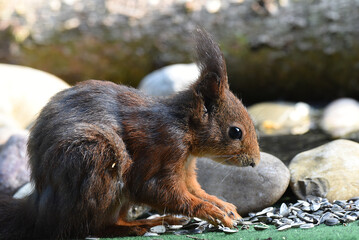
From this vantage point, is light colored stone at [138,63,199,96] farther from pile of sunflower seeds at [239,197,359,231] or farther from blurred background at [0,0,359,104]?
pile of sunflower seeds at [239,197,359,231]

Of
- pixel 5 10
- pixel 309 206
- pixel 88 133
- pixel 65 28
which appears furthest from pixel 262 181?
pixel 5 10

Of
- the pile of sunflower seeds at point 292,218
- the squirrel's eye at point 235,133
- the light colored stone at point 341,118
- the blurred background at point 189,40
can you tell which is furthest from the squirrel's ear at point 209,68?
the blurred background at point 189,40

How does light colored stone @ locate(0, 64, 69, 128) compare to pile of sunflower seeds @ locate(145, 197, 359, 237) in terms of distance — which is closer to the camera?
pile of sunflower seeds @ locate(145, 197, 359, 237)

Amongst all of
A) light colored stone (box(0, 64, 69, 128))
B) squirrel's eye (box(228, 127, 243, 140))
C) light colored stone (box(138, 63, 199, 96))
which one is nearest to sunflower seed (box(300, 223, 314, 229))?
squirrel's eye (box(228, 127, 243, 140))

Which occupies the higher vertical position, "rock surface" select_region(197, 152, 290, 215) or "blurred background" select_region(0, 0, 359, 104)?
"blurred background" select_region(0, 0, 359, 104)

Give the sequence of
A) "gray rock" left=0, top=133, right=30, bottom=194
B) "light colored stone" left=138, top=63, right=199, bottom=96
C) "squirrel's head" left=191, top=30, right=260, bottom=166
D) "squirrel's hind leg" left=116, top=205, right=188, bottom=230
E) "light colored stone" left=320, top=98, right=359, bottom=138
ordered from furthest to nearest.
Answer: "light colored stone" left=138, top=63, right=199, bottom=96
"light colored stone" left=320, top=98, right=359, bottom=138
"gray rock" left=0, top=133, right=30, bottom=194
"squirrel's hind leg" left=116, top=205, right=188, bottom=230
"squirrel's head" left=191, top=30, right=260, bottom=166

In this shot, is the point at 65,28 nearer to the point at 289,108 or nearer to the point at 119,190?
the point at 289,108

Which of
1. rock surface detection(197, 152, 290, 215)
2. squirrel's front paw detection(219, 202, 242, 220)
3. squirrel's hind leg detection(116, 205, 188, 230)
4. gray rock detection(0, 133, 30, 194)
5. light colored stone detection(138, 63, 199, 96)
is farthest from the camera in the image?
light colored stone detection(138, 63, 199, 96)
